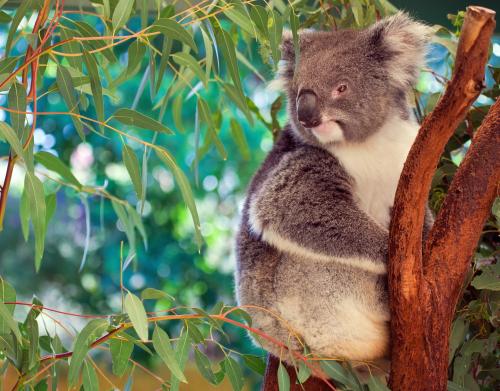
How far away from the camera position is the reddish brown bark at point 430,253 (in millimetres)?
1480

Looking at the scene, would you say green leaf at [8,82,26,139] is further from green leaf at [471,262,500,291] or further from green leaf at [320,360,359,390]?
green leaf at [471,262,500,291]

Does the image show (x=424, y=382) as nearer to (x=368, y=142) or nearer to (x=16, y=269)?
(x=368, y=142)

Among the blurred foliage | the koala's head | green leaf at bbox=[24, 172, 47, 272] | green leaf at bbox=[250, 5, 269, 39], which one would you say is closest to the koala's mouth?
the koala's head

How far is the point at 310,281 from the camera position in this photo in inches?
70.9

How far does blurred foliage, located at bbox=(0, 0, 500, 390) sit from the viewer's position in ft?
4.43

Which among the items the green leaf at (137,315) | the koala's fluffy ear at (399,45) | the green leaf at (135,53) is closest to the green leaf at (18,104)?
the green leaf at (135,53)

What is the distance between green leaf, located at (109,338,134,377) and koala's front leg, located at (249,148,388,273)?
0.54 meters

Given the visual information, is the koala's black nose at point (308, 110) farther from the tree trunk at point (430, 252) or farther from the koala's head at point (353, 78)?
the tree trunk at point (430, 252)

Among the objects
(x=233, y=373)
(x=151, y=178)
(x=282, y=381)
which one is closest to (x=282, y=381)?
(x=282, y=381)

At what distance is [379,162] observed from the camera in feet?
6.38

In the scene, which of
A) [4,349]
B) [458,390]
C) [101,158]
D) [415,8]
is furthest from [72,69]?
[101,158]

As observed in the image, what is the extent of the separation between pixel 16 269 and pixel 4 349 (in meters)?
2.89

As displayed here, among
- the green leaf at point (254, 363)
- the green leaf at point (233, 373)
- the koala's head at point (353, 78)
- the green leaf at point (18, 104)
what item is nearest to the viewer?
the green leaf at point (18, 104)

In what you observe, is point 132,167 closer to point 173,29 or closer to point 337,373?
point 173,29
